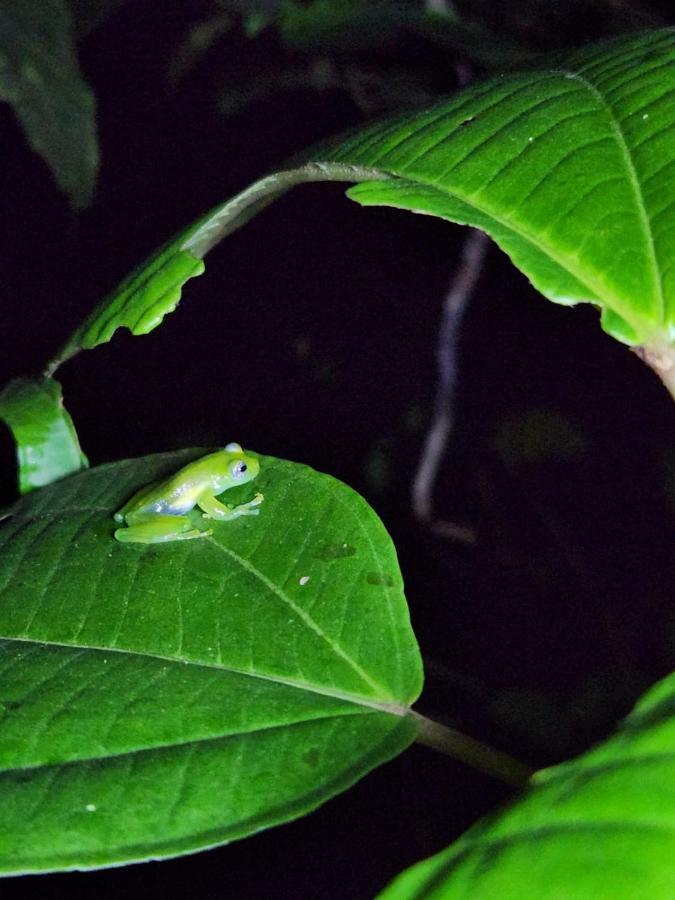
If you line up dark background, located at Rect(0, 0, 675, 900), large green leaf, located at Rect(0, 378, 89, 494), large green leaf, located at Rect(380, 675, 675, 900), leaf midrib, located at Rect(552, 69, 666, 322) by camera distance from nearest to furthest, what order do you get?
1. large green leaf, located at Rect(380, 675, 675, 900)
2. leaf midrib, located at Rect(552, 69, 666, 322)
3. large green leaf, located at Rect(0, 378, 89, 494)
4. dark background, located at Rect(0, 0, 675, 900)

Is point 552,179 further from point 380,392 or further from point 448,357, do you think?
point 380,392

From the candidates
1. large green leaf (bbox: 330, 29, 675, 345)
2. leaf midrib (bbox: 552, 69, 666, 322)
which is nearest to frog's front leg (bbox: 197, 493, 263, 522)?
large green leaf (bbox: 330, 29, 675, 345)

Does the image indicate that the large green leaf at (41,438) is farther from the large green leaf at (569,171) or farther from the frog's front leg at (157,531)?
the large green leaf at (569,171)

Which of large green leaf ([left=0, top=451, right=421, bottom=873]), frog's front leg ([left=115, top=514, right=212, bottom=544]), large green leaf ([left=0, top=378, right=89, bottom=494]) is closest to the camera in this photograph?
A: large green leaf ([left=0, top=451, right=421, bottom=873])

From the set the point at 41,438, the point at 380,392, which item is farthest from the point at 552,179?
the point at 380,392

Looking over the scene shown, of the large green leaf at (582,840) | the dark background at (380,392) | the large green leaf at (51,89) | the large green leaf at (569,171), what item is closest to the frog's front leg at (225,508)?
the large green leaf at (569,171)

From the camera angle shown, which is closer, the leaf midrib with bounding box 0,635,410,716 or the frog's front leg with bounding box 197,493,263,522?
the leaf midrib with bounding box 0,635,410,716

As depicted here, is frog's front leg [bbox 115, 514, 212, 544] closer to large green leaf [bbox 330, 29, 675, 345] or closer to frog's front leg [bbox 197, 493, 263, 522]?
frog's front leg [bbox 197, 493, 263, 522]
